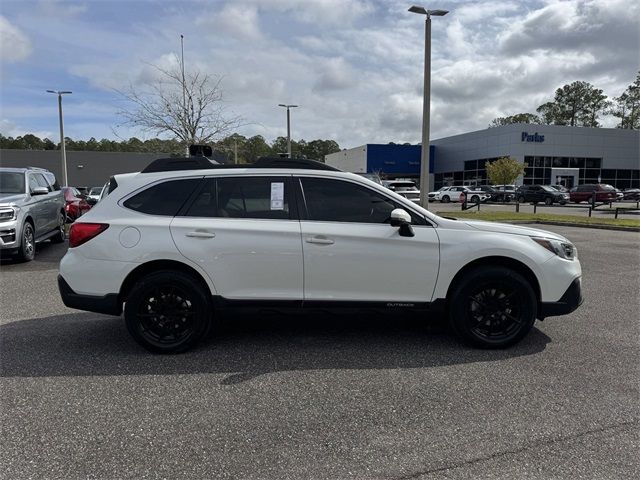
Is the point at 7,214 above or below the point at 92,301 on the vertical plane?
above

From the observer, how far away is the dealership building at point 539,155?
50.5 m

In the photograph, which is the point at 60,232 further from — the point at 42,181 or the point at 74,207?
the point at 74,207

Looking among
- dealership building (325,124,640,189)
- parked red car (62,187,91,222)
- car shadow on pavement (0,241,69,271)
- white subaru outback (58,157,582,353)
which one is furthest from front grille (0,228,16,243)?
dealership building (325,124,640,189)

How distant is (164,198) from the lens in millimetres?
4480

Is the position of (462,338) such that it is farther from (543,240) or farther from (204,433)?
(204,433)

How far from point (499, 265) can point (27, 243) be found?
904cm

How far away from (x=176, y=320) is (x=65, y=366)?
3.30 feet

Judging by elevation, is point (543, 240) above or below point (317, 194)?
below

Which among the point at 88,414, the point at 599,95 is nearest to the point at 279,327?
the point at 88,414

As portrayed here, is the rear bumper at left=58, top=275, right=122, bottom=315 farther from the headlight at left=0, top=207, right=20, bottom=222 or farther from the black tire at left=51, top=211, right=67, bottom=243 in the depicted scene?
the black tire at left=51, top=211, right=67, bottom=243

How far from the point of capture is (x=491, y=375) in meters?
3.94

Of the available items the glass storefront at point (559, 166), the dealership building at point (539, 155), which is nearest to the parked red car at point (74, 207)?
the glass storefront at point (559, 166)

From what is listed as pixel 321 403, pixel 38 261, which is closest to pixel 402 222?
pixel 321 403

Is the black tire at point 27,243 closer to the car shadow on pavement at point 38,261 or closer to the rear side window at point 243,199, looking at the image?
the car shadow on pavement at point 38,261
